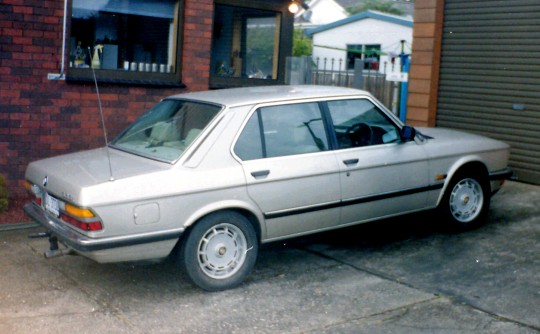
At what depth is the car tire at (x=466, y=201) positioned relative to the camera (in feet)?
25.5

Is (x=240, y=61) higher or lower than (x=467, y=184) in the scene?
higher

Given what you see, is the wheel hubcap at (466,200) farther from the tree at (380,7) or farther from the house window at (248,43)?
the tree at (380,7)

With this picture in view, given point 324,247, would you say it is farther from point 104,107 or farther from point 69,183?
point 104,107

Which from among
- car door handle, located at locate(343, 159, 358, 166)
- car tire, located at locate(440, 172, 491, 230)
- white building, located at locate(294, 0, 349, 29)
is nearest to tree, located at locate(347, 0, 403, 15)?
white building, located at locate(294, 0, 349, 29)

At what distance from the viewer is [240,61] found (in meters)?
11.7

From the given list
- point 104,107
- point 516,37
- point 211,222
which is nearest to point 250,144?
point 211,222

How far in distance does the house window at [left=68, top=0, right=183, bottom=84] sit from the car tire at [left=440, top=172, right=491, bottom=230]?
453 cm

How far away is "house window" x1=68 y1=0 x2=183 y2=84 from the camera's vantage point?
9867 millimetres

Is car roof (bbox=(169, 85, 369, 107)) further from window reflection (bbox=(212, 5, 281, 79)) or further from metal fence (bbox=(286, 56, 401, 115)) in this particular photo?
metal fence (bbox=(286, 56, 401, 115))

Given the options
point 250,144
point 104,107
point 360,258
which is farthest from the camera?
point 104,107

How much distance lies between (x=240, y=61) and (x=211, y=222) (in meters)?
6.05

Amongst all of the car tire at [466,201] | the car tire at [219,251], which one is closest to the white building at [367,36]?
the car tire at [466,201]

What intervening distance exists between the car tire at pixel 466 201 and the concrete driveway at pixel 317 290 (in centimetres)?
16

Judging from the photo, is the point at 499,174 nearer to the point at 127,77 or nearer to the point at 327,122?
the point at 327,122
